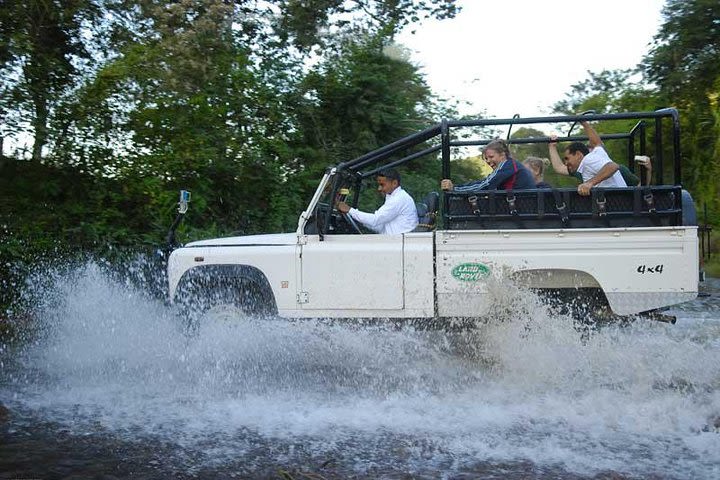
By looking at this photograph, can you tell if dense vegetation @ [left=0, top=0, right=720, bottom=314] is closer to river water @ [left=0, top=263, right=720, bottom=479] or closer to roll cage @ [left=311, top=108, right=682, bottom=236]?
river water @ [left=0, top=263, right=720, bottom=479]

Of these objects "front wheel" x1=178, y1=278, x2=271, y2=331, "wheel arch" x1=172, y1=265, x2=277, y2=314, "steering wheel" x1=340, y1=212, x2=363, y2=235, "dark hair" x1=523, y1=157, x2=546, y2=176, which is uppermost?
"dark hair" x1=523, y1=157, x2=546, y2=176

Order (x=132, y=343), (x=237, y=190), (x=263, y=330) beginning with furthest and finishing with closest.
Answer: (x=237, y=190), (x=132, y=343), (x=263, y=330)

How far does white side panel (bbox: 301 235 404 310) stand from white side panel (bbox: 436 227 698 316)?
358mm

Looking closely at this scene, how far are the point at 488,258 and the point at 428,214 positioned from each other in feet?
3.69

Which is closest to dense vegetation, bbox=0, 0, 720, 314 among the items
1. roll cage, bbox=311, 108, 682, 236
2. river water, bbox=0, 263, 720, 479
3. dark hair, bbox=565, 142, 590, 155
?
river water, bbox=0, 263, 720, 479

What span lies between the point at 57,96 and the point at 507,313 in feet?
23.5

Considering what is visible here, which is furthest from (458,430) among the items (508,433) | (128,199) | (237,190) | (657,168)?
(237,190)

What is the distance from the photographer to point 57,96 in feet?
32.9

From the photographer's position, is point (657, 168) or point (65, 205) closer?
point (657, 168)

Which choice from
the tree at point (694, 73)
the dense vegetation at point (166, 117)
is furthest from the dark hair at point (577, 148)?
the tree at point (694, 73)

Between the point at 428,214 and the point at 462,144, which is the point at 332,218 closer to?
the point at 428,214

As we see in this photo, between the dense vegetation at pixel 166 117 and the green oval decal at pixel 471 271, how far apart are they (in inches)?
221

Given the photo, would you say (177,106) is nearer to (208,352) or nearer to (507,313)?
(208,352)

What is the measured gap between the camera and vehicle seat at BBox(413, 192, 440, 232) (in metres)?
6.52
